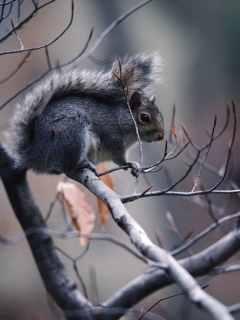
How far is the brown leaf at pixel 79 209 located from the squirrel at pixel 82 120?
115 millimetres

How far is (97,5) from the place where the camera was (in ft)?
15.2

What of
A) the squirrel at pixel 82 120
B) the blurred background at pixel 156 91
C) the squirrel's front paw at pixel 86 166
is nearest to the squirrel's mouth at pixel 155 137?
the squirrel at pixel 82 120

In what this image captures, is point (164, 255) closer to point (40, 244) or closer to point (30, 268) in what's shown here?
point (40, 244)

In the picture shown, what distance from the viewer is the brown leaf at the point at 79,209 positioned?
1524mm

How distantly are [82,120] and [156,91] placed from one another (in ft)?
8.35

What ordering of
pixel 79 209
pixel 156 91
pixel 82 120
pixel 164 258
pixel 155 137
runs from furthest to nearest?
pixel 156 91 → pixel 155 137 → pixel 82 120 → pixel 79 209 → pixel 164 258

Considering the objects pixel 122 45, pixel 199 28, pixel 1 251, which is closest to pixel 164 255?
pixel 1 251

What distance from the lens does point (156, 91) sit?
420cm

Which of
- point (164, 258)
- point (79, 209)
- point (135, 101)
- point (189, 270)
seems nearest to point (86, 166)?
point (79, 209)

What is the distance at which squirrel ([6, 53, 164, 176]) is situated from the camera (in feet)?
5.63

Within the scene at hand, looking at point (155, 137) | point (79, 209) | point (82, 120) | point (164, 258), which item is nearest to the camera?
point (164, 258)

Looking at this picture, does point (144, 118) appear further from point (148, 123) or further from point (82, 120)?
point (82, 120)

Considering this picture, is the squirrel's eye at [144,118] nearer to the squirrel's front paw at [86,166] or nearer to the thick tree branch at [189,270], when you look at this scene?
the squirrel's front paw at [86,166]

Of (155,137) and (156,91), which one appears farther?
(156,91)
